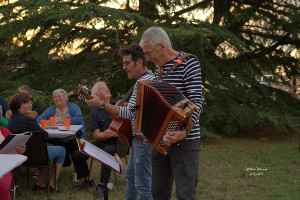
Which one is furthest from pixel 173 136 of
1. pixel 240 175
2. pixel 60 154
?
pixel 240 175

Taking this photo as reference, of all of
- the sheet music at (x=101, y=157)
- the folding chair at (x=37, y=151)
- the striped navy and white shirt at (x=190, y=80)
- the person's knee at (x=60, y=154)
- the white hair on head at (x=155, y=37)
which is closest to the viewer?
the striped navy and white shirt at (x=190, y=80)

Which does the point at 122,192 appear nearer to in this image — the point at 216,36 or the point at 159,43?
the point at 159,43

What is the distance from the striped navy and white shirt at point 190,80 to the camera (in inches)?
95.6

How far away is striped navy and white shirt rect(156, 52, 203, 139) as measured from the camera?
2.43m

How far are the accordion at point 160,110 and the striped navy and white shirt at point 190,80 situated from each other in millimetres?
138

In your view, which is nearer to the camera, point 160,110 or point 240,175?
point 160,110

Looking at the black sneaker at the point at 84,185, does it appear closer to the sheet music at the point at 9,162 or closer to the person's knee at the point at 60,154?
the person's knee at the point at 60,154

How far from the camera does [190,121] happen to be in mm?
2295

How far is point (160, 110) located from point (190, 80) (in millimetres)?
315

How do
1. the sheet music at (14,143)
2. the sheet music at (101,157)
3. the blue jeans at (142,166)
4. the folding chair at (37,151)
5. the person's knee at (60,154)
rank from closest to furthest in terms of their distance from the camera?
the sheet music at (101,157), the sheet music at (14,143), the blue jeans at (142,166), the folding chair at (37,151), the person's knee at (60,154)

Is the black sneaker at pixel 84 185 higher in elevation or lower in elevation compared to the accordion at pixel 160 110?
lower

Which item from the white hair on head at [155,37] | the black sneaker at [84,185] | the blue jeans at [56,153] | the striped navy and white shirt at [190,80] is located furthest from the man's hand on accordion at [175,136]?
the black sneaker at [84,185]

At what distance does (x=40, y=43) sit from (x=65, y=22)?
97 cm

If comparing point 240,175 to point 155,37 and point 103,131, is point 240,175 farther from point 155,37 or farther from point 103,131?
point 155,37
